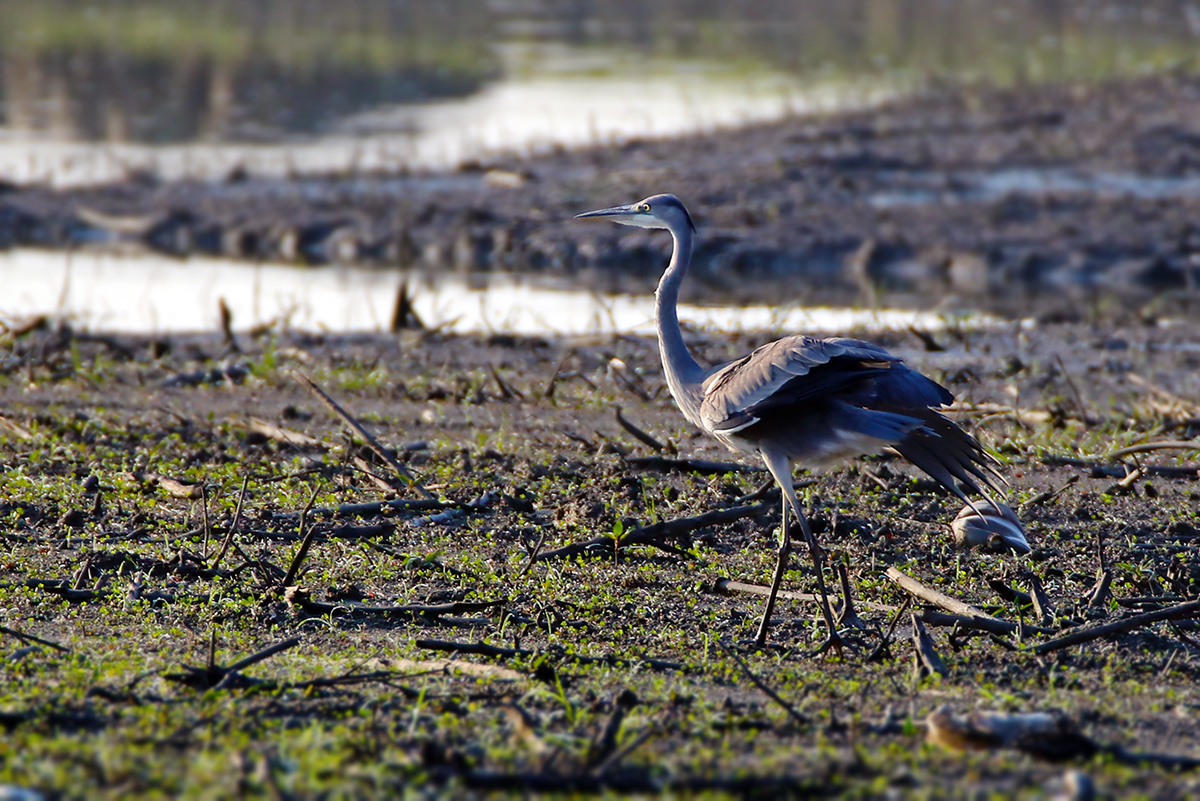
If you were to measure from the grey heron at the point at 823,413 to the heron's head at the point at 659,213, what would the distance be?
37.3 inches

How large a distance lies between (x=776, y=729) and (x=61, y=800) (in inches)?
75.4

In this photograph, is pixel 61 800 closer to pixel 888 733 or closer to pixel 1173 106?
pixel 888 733

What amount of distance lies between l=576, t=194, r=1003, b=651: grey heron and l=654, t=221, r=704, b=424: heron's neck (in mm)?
44

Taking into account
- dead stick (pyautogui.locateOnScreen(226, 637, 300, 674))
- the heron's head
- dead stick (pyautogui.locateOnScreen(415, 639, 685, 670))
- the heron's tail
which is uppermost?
the heron's head

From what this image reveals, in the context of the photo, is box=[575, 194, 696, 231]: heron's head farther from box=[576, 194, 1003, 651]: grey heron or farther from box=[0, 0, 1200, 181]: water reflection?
box=[0, 0, 1200, 181]: water reflection

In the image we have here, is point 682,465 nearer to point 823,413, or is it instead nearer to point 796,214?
point 823,413

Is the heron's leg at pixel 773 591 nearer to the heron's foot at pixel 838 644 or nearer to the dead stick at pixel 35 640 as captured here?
the heron's foot at pixel 838 644

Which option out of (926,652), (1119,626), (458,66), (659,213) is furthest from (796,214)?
(458,66)

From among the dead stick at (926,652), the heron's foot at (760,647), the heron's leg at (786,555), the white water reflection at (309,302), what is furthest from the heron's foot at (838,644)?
the white water reflection at (309,302)

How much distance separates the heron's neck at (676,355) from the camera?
5457mm

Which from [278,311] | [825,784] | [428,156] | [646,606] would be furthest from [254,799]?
[428,156]

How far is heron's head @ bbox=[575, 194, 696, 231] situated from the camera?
6027 mm

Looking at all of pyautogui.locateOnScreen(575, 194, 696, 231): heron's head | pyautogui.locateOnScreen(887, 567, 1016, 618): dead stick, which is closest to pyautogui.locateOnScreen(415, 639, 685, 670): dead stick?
pyautogui.locateOnScreen(887, 567, 1016, 618): dead stick

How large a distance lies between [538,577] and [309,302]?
8.56 m
